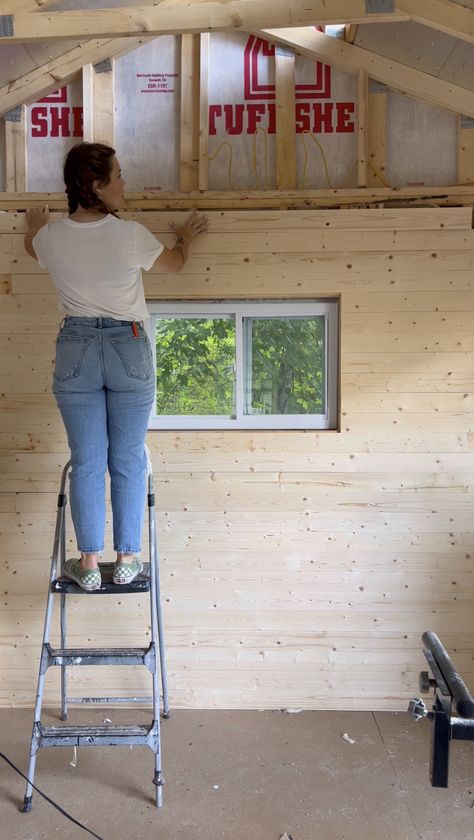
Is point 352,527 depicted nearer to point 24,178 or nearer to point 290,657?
point 290,657

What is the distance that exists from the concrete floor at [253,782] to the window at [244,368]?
141cm

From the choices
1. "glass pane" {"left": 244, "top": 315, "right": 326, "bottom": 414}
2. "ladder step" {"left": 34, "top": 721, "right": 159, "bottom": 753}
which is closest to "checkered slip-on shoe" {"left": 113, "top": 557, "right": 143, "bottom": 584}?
"ladder step" {"left": 34, "top": 721, "right": 159, "bottom": 753}

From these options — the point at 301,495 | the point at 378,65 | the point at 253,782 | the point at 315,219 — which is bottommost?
the point at 253,782

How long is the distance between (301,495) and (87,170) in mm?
1725

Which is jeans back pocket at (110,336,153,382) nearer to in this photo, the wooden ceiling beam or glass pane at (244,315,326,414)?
glass pane at (244,315,326,414)

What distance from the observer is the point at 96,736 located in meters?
2.74

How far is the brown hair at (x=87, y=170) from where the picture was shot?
2654 mm

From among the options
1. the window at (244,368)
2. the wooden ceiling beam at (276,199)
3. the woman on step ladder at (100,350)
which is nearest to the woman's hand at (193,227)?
the wooden ceiling beam at (276,199)

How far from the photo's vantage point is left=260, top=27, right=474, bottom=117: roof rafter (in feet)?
11.1

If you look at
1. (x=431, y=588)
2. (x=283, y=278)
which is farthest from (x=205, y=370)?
(x=431, y=588)

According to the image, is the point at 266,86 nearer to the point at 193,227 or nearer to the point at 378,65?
the point at 378,65

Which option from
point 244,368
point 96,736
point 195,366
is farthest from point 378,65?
point 96,736

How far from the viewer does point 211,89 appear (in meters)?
3.50

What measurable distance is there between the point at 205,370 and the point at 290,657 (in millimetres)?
1449
